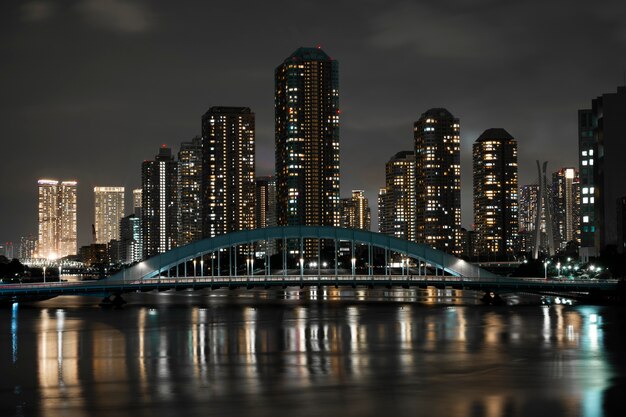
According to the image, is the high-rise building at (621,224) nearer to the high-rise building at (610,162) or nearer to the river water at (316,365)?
the high-rise building at (610,162)

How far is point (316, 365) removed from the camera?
4791cm

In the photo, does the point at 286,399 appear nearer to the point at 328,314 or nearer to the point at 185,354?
the point at 185,354

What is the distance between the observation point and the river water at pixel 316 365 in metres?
36.2

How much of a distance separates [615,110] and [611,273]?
36576 millimetres

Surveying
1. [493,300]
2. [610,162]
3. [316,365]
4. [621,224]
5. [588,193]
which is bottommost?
[316,365]

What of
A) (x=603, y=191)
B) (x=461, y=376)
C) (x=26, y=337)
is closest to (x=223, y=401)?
(x=461, y=376)

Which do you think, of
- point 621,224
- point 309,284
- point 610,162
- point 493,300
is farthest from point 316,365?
point 610,162

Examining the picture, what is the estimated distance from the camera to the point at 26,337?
6556cm

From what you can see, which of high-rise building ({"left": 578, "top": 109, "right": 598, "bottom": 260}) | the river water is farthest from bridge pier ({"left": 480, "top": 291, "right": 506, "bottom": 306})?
high-rise building ({"left": 578, "top": 109, "right": 598, "bottom": 260})

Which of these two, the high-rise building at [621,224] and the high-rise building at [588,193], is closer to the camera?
the high-rise building at [621,224]

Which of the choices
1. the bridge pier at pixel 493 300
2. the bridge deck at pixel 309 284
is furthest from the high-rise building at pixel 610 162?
the bridge pier at pixel 493 300

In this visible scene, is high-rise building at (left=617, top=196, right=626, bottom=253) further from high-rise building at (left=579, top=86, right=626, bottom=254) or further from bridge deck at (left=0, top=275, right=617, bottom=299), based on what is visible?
bridge deck at (left=0, top=275, right=617, bottom=299)

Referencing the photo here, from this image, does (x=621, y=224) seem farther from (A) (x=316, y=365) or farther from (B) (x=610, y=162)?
(A) (x=316, y=365)

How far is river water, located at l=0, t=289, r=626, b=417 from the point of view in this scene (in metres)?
36.2
